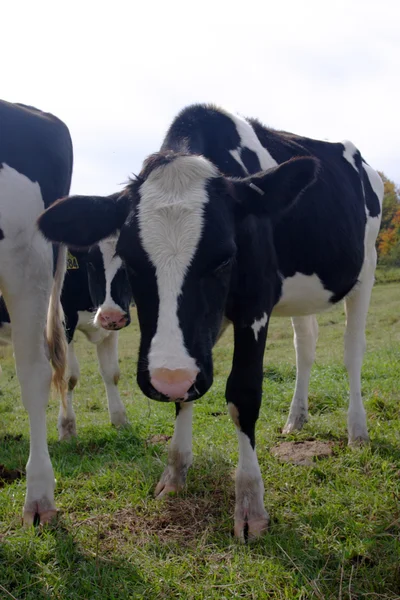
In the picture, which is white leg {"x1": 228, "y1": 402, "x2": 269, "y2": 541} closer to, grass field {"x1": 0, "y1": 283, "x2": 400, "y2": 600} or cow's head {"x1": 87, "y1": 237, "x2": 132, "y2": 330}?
grass field {"x1": 0, "y1": 283, "x2": 400, "y2": 600}

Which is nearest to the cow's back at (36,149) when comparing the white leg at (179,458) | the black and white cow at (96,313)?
the black and white cow at (96,313)

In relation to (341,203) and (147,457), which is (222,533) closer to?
(147,457)

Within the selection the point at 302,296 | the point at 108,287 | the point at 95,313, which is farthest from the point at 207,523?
the point at 95,313

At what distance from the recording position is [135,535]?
134 inches

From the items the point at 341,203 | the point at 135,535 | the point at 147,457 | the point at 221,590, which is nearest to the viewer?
the point at 221,590

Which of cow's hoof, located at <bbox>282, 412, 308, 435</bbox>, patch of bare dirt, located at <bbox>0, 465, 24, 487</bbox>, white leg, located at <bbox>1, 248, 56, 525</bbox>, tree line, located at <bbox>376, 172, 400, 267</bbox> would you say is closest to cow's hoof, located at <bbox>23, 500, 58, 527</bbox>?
white leg, located at <bbox>1, 248, 56, 525</bbox>

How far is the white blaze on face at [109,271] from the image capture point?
6.09 metres

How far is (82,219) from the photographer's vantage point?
3.55 metres

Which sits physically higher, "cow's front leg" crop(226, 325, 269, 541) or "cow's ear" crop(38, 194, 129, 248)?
"cow's ear" crop(38, 194, 129, 248)

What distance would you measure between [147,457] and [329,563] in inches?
82.3

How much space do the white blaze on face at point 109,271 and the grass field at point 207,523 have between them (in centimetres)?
119

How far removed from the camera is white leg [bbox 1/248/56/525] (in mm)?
3711

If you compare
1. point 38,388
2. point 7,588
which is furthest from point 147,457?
point 7,588

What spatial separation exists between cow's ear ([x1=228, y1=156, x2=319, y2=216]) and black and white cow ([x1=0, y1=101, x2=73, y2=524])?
48.4 inches
